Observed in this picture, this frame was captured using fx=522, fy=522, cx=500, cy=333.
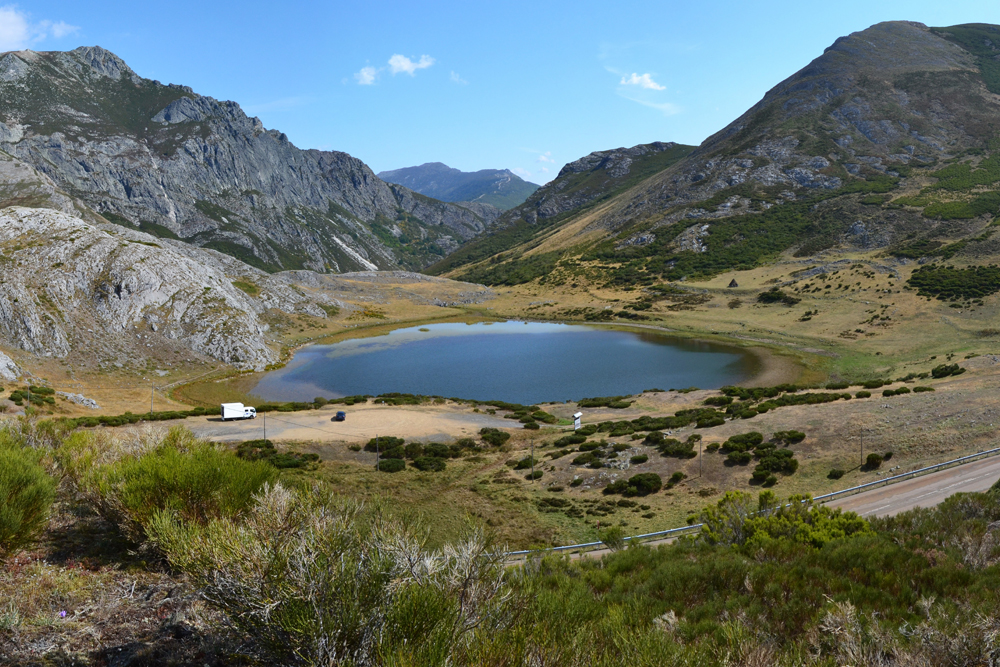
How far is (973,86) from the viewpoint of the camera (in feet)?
590

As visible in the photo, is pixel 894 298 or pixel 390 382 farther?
pixel 894 298

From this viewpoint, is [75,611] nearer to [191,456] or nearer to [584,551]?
[191,456]

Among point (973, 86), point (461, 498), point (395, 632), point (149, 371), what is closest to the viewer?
point (395, 632)

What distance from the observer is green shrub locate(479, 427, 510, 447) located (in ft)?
138

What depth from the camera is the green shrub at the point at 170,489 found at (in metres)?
12.4

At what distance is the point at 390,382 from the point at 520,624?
60214 millimetres

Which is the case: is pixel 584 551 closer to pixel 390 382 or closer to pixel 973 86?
pixel 390 382

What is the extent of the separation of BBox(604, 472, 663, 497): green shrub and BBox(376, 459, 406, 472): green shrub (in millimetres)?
13835

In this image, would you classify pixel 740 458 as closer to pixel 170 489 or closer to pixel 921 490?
pixel 921 490

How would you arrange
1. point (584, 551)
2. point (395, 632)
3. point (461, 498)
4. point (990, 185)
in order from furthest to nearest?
point (990, 185), point (461, 498), point (584, 551), point (395, 632)

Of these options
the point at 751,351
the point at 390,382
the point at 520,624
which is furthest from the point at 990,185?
the point at 520,624

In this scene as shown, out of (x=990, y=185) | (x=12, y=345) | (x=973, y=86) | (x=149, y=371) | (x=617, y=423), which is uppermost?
(x=973, y=86)

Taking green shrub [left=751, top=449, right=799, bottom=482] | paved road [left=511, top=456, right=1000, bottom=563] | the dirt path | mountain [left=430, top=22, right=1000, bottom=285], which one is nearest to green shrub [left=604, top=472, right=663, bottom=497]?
green shrub [left=751, top=449, right=799, bottom=482]

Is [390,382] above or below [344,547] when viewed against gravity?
below
